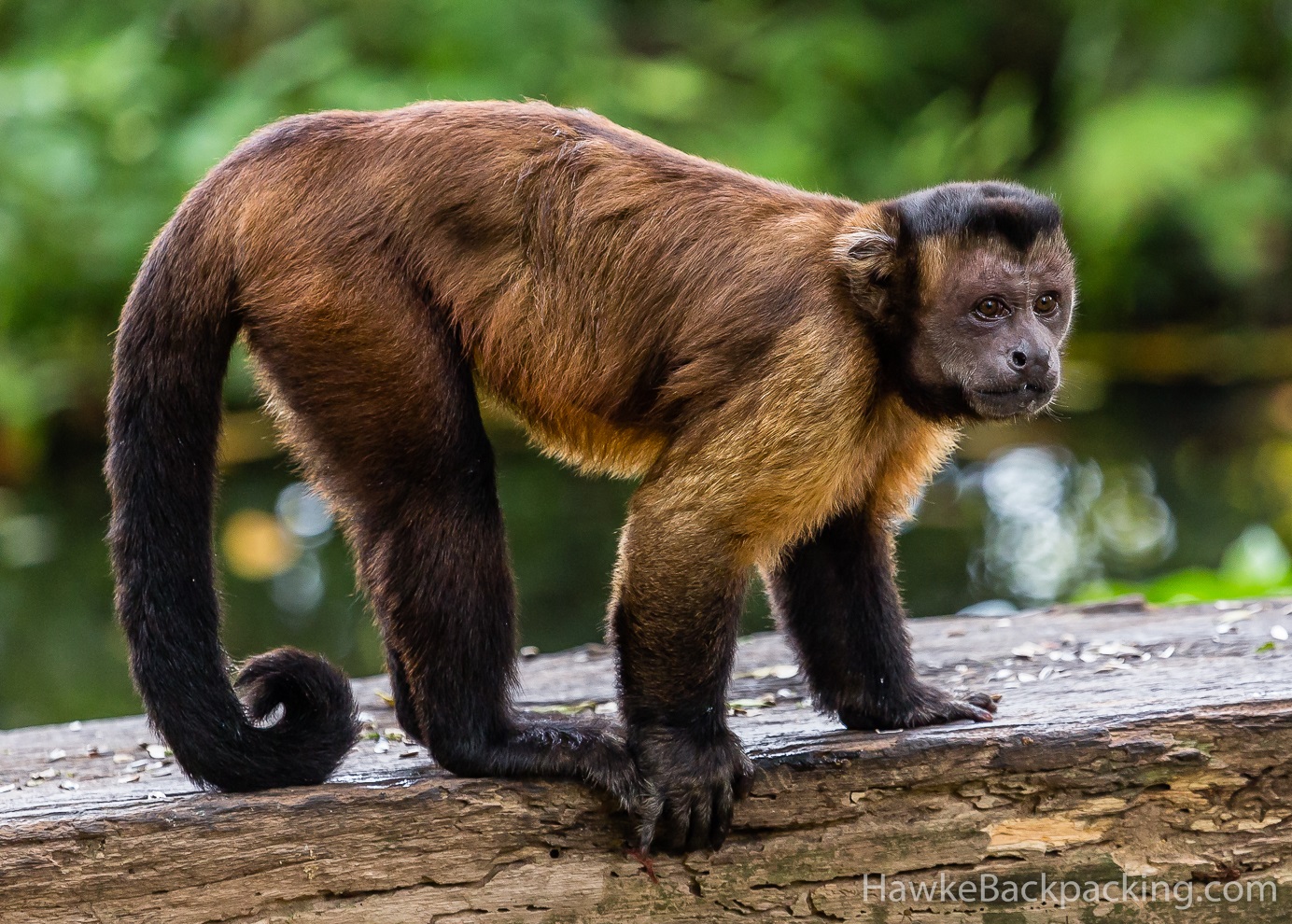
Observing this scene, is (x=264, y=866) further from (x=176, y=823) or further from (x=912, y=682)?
(x=912, y=682)

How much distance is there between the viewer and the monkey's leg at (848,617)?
5238 mm

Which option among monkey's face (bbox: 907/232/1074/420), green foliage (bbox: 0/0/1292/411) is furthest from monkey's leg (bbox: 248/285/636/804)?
green foliage (bbox: 0/0/1292/411)

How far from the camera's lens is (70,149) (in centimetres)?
1449

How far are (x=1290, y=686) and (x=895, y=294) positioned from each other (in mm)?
1821

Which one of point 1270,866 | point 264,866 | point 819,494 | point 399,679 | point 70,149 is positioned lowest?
point 1270,866

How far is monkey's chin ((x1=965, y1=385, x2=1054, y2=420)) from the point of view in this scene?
4727mm

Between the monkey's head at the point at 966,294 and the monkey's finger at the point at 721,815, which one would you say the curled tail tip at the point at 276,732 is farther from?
the monkey's head at the point at 966,294

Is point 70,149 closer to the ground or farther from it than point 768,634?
farther from it

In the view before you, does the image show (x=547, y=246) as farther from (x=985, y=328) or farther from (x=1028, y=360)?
(x=1028, y=360)

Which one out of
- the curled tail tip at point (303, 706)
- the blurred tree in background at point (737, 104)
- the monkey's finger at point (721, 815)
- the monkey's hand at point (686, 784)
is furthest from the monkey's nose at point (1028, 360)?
the blurred tree in background at point (737, 104)

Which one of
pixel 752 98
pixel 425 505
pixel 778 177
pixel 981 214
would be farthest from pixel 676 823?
pixel 752 98

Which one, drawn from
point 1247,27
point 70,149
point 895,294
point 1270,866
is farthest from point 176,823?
point 1247,27

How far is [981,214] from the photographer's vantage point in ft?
15.5

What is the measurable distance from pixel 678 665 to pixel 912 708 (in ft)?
3.48
